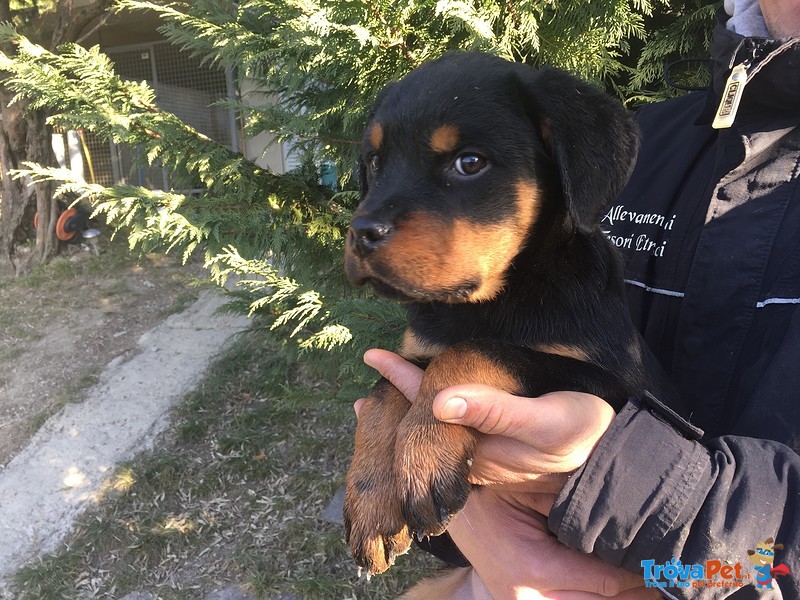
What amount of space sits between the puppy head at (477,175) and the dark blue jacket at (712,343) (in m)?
0.43

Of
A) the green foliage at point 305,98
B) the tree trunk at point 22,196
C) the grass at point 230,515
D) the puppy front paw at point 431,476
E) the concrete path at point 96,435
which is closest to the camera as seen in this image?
the puppy front paw at point 431,476

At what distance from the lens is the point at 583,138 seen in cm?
158

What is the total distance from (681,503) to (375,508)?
0.67 metres

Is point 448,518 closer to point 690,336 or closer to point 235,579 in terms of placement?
point 690,336

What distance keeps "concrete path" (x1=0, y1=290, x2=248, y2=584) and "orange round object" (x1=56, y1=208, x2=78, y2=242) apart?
114 inches

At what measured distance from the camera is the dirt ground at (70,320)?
5641 millimetres

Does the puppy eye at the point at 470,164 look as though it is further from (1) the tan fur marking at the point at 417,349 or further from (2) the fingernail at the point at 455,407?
(2) the fingernail at the point at 455,407

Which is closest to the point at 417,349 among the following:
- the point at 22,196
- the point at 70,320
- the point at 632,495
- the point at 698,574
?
the point at 632,495

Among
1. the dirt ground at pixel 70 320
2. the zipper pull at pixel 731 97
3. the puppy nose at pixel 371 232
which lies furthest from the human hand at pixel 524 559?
the dirt ground at pixel 70 320

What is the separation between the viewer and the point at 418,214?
1.45 metres

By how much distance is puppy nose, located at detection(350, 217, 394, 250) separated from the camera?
4.59 feet

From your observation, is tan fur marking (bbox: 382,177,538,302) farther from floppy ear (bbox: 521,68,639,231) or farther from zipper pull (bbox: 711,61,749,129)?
zipper pull (bbox: 711,61,749,129)

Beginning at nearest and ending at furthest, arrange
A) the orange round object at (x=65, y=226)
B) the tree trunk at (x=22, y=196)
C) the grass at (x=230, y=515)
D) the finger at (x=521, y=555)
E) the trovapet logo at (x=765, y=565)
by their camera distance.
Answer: the trovapet logo at (x=765, y=565) < the finger at (x=521, y=555) < the grass at (x=230, y=515) < the tree trunk at (x=22, y=196) < the orange round object at (x=65, y=226)

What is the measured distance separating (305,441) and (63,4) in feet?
22.1
